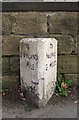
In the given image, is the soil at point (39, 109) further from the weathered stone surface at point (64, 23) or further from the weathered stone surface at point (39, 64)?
the weathered stone surface at point (64, 23)

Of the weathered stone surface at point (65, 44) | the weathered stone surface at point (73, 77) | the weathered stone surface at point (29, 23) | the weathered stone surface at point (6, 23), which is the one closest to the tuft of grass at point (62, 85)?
the weathered stone surface at point (73, 77)

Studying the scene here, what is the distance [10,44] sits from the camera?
14.4 feet

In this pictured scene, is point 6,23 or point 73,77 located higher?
point 6,23

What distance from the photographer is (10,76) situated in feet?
14.7

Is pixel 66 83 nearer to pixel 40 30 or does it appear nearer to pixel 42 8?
pixel 40 30

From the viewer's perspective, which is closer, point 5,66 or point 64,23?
point 64,23

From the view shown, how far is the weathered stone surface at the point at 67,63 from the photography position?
445cm

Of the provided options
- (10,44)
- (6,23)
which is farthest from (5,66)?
(6,23)

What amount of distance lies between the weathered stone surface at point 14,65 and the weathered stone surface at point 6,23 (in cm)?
39

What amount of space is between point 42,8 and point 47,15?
0.39 feet

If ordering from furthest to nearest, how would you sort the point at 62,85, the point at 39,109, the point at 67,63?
the point at 67,63 → the point at 62,85 → the point at 39,109

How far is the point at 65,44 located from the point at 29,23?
59 centimetres

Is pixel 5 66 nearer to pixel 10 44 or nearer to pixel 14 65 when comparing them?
pixel 14 65

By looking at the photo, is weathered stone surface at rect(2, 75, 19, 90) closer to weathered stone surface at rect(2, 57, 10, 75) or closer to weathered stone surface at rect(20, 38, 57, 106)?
weathered stone surface at rect(2, 57, 10, 75)
